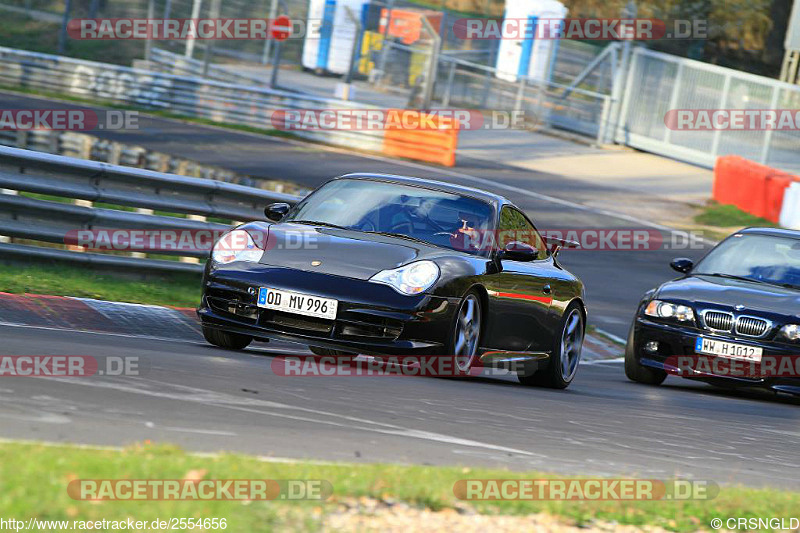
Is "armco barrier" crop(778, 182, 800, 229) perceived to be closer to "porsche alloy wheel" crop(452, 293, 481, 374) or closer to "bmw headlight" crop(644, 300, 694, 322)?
"bmw headlight" crop(644, 300, 694, 322)

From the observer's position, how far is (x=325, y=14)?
132 ft

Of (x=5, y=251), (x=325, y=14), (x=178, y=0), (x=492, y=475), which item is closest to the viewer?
(x=492, y=475)

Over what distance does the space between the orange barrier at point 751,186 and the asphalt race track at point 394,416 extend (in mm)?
14132

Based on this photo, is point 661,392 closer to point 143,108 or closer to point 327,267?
point 327,267

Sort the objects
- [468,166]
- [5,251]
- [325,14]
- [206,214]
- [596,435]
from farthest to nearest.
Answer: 1. [325,14]
2. [468,166]
3. [206,214]
4. [5,251]
5. [596,435]

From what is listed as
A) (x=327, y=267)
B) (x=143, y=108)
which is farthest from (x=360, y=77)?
(x=327, y=267)

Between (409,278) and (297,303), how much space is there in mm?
725

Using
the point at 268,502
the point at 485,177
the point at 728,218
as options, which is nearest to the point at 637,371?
the point at 268,502

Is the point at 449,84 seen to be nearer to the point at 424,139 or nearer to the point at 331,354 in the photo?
the point at 424,139

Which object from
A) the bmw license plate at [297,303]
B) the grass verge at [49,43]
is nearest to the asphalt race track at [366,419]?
the bmw license plate at [297,303]

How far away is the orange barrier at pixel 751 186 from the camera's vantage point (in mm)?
25641

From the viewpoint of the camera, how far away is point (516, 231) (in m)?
10.4

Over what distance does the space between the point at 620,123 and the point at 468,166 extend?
8.41 meters

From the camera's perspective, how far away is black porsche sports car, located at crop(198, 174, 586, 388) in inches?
342
